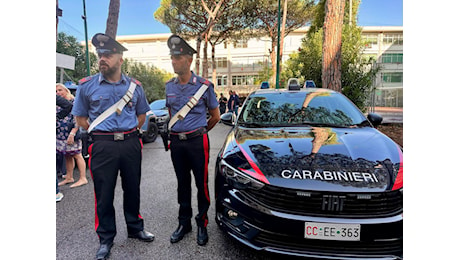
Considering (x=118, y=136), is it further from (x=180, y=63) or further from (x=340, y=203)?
(x=340, y=203)

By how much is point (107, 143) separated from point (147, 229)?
3.52 ft

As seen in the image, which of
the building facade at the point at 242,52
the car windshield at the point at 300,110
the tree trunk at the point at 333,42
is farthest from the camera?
the building facade at the point at 242,52

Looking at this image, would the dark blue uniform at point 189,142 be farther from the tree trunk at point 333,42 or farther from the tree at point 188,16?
the tree at point 188,16

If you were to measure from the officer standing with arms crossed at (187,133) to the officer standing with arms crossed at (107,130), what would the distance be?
363 mm

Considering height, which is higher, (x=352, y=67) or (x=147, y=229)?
(x=352, y=67)

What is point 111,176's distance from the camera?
2.38 metres

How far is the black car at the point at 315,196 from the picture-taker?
5.77 feet

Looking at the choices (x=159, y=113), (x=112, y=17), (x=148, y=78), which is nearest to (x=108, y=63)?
(x=112, y=17)

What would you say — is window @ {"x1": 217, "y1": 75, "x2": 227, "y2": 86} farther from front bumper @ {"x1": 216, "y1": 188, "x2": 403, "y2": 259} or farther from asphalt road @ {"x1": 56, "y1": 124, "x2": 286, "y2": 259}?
front bumper @ {"x1": 216, "y1": 188, "x2": 403, "y2": 259}

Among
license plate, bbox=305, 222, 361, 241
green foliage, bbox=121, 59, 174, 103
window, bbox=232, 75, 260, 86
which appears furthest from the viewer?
window, bbox=232, 75, 260, 86

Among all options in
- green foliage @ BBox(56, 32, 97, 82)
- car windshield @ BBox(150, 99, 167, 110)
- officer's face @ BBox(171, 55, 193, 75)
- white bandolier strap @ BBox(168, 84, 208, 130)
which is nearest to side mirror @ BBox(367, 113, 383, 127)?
white bandolier strap @ BBox(168, 84, 208, 130)

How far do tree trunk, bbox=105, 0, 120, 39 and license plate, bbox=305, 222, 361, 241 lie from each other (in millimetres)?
6021

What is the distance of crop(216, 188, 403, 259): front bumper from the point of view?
1.75 m

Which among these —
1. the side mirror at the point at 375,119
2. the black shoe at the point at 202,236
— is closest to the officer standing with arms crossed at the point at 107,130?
the black shoe at the point at 202,236
